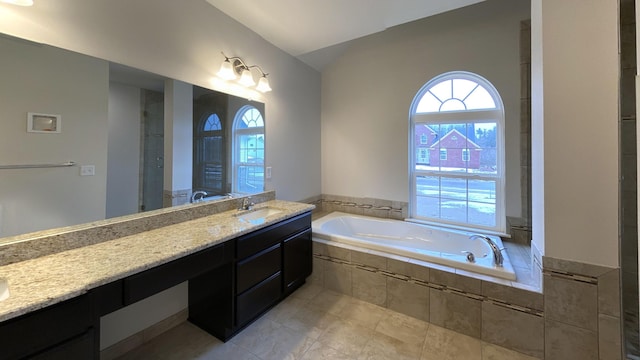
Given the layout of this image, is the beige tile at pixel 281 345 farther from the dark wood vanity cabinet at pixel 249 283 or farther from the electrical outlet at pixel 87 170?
the electrical outlet at pixel 87 170

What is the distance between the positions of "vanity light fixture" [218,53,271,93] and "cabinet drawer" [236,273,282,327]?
179 centimetres

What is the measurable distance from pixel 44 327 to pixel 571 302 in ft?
8.67

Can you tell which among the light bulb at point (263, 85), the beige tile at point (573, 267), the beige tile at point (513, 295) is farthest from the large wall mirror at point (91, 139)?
the beige tile at point (573, 267)

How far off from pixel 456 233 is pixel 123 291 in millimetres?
2842

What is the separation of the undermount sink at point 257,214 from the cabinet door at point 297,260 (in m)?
0.31

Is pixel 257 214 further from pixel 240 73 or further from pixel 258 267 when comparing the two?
pixel 240 73

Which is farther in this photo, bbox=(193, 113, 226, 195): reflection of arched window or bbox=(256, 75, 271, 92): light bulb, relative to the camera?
bbox=(256, 75, 271, 92): light bulb

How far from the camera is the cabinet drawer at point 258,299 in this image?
70.1 inches

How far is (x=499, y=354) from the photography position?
5.45 ft

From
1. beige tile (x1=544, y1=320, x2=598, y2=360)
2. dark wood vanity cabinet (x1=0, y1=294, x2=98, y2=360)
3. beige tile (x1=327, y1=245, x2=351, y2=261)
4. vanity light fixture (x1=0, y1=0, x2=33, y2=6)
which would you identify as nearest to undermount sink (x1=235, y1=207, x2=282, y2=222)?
beige tile (x1=327, y1=245, x2=351, y2=261)

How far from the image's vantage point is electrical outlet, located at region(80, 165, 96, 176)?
1.43 m

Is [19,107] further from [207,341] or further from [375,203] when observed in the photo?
[375,203]

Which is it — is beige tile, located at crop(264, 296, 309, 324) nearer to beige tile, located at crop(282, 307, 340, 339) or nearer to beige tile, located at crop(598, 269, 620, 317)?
beige tile, located at crop(282, 307, 340, 339)

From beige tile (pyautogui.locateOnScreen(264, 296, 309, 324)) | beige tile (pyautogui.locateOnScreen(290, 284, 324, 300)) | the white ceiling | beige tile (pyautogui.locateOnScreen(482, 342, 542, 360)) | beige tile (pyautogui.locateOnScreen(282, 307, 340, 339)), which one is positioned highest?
the white ceiling
